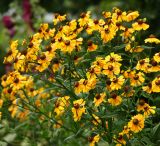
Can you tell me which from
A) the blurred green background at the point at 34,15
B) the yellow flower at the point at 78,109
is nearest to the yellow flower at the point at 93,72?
the yellow flower at the point at 78,109

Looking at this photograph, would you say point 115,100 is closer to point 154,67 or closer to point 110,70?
point 110,70

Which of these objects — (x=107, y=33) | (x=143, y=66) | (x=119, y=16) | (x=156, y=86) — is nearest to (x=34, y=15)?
(x=119, y=16)

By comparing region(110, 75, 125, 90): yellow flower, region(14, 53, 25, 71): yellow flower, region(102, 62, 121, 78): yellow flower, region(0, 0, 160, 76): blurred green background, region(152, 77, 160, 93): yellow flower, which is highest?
region(0, 0, 160, 76): blurred green background

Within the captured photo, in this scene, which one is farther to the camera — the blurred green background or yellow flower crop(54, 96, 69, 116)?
the blurred green background

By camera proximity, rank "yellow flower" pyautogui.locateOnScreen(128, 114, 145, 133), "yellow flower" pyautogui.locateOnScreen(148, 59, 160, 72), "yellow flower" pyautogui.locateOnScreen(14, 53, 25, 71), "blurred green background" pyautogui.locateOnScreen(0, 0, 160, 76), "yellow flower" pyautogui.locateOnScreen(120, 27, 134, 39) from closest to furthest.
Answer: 1. "yellow flower" pyautogui.locateOnScreen(128, 114, 145, 133)
2. "yellow flower" pyautogui.locateOnScreen(148, 59, 160, 72)
3. "yellow flower" pyautogui.locateOnScreen(14, 53, 25, 71)
4. "yellow flower" pyautogui.locateOnScreen(120, 27, 134, 39)
5. "blurred green background" pyautogui.locateOnScreen(0, 0, 160, 76)

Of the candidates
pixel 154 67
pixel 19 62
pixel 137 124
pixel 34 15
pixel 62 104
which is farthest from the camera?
pixel 34 15

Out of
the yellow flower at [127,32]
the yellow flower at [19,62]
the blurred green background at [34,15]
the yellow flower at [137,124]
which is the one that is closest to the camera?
the yellow flower at [137,124]

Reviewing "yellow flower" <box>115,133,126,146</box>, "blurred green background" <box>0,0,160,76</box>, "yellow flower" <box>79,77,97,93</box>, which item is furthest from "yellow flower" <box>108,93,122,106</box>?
"blurred green background" <box>0,0,160,76</box>

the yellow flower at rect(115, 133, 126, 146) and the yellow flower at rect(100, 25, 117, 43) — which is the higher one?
the yellow flower at rect(100, 25, 117, 43)

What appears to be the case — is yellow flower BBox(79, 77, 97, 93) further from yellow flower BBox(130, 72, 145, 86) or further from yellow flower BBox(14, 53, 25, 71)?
yellow flower BBox(14, 53, 25, 71)

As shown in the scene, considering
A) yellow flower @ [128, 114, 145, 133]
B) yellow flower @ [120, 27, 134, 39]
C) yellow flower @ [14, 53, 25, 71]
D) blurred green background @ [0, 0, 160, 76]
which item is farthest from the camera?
blurred green background @ [0, 0, 160, 76]

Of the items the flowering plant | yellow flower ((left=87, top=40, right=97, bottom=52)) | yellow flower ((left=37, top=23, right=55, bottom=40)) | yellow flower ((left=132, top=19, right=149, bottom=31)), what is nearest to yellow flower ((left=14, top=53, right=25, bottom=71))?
the flowering plant

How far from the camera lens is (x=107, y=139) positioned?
8.66 ft

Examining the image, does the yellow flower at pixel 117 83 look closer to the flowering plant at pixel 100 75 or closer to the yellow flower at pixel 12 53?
the flowering plant at pixel 100 75
